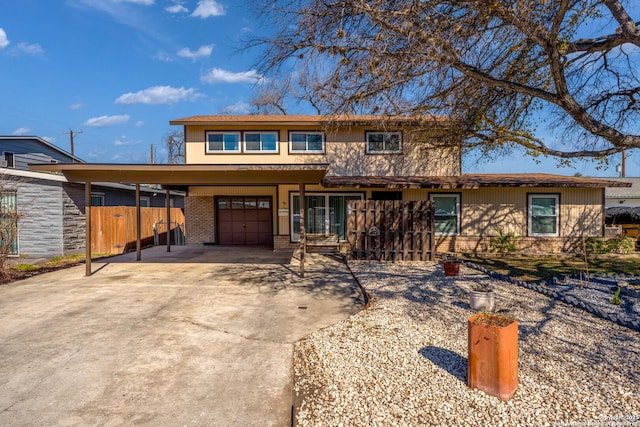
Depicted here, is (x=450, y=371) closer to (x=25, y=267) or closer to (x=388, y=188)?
(x=388, y=188)

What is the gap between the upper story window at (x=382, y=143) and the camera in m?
13.5

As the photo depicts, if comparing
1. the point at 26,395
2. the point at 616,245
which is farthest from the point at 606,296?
the point at 26,395

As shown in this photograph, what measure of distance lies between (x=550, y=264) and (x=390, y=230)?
4820 millimetres

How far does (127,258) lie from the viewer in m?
12.1

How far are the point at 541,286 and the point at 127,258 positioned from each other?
1244 cm

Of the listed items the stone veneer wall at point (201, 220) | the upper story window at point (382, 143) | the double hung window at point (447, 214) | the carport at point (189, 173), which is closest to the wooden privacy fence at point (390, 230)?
the double hung window at point (447, 214)

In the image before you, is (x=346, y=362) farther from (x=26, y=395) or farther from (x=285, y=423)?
(x=26, y=395)

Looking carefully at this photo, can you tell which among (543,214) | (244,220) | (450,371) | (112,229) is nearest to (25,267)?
(112,229)

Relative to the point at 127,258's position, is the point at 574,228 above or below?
above

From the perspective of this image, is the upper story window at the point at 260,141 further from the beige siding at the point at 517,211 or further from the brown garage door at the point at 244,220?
the beige siding at the point at 517,211

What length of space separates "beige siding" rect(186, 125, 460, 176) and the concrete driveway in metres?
5.78

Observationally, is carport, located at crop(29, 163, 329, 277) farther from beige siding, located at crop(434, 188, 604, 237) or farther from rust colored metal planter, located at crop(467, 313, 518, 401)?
beige siding, located at crop(434, 188, 604, 237)

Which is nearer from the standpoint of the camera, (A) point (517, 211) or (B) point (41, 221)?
(B) point (41, 221)

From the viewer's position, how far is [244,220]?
15.6 metres
